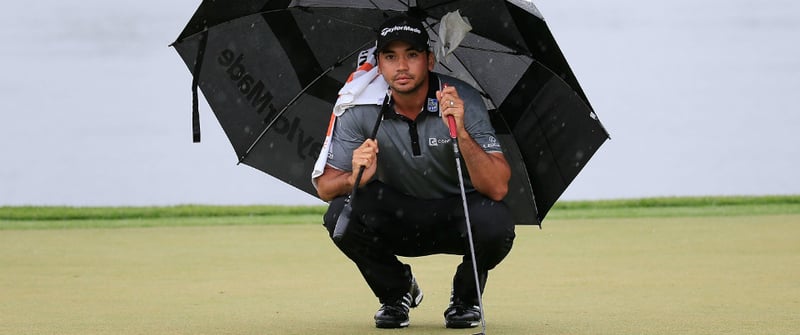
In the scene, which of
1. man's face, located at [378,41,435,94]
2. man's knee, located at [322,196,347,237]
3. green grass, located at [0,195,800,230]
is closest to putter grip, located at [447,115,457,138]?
man's face, located at [378,41,435,94]

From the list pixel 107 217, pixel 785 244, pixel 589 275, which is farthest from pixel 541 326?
pixel 107 217

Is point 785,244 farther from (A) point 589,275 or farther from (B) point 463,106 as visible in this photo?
(B) point 463,106

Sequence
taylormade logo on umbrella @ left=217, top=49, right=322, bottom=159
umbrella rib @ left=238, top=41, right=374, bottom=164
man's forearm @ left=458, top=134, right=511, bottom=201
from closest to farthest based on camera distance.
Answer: man's forearm @ left=458, top=134, right=511, bottom=201 → taylormade logo on umbrella @ left=217, top=49, right=322, bottom=159 → umbrella rib @ left=238, top=41, right=374, bottom=164

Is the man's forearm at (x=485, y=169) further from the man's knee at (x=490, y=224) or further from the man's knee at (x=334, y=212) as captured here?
the man's knee at (x=334, y=212)

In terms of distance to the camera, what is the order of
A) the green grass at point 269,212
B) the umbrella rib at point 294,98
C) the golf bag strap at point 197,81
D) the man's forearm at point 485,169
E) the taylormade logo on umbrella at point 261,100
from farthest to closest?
the green grass at point 269,212
the umbrella rib at point 294,98
the taylormade logo on umbrella at point 261,100
the golf bag strap at point 197,81
the man's forearm at point 485,169

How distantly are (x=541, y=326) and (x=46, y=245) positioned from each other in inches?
273

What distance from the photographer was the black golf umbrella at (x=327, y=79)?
626 centimetres

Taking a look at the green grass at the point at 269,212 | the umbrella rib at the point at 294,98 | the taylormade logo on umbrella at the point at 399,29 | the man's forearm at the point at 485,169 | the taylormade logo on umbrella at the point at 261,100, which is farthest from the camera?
the green grass at the point at 269,212

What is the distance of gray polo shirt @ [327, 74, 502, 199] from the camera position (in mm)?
6008

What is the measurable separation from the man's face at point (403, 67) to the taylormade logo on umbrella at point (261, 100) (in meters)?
0.68

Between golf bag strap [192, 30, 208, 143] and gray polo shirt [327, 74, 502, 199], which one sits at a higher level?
golf bag strap [192, 30, 208, 143]

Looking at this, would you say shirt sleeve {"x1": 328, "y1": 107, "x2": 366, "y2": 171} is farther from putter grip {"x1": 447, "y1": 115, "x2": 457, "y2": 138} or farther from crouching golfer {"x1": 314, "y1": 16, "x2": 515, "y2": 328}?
putter grip {"x1": 447, "y1": 115, "x2": 457, "y2": 138}

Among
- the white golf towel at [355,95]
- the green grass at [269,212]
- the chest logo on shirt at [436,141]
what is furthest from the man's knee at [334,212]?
the green grass at [269,212]

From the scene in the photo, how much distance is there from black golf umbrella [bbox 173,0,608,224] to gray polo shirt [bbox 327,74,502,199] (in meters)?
0.33
